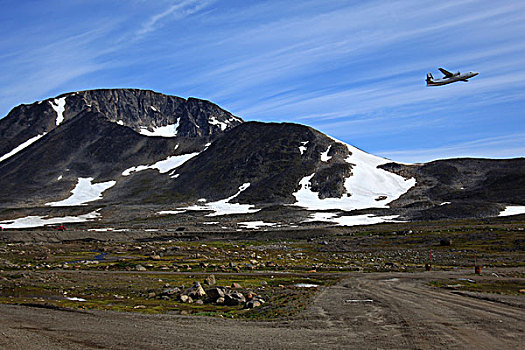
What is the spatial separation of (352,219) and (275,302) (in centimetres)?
13018

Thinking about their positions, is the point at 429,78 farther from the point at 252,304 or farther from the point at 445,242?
the point at 252,304

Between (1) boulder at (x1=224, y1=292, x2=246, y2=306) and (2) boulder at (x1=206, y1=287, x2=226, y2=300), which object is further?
(2) boulder at (x1=206, y1=287, x2=226, y2=300)

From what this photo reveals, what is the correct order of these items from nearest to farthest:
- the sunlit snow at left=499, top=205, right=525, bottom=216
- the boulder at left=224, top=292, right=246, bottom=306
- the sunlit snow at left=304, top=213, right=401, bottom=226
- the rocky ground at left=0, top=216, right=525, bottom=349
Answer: the rocky ground at left=0, top=216, right=525, bottom=349 < the boulder at left=224, top=292, right=246, bottom=306 < the sunlit snow at left=499, top=205, right=525, bottom=216 < the sunlit snow at left=304, top=213, right=401, bottom=226

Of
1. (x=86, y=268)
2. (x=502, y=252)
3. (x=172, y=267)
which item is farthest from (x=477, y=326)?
(x=502, y=252)

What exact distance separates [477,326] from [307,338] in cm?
1004

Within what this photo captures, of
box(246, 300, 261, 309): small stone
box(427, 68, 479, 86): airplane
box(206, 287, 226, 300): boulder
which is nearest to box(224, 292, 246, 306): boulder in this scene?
box(206, 287, 226, 300): boulder

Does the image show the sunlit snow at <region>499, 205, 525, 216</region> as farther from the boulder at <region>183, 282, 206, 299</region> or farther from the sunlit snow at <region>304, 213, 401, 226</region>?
the boulder at <region>183, 282, 206, 299</region>

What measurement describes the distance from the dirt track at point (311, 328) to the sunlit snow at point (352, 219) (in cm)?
12189

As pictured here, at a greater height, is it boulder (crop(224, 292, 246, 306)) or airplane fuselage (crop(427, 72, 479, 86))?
airplane fuselage (crop(427, 72, 479, 86))

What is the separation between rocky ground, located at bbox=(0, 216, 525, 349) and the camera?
24406 millimetres

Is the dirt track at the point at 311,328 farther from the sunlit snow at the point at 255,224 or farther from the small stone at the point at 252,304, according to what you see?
the sunlit snow at the point at 255,224

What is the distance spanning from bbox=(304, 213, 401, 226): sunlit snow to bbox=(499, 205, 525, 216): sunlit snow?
33739 mm

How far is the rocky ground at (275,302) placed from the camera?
961 inches

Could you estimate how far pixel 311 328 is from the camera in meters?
27.6
